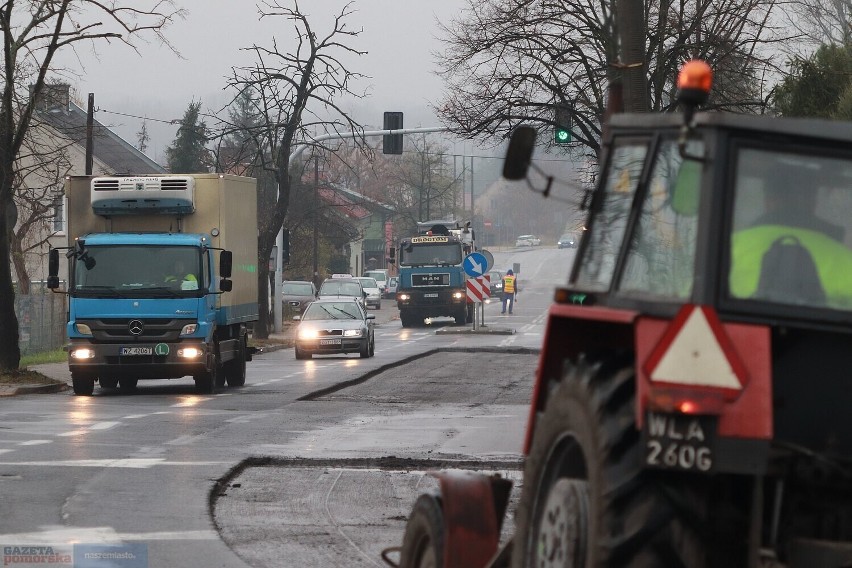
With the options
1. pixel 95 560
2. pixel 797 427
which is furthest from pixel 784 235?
pixel 95 560

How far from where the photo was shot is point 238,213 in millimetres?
Answer: 25812

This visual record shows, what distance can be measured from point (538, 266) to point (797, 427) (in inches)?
4794

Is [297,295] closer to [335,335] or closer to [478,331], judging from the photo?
[478,331]

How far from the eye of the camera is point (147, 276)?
23.4 m

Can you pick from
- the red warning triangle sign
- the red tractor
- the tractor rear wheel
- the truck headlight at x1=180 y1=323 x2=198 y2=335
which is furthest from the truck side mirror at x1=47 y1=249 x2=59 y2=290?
the red warning triangle sign

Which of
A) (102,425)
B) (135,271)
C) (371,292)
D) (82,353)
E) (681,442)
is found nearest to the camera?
(681,442)

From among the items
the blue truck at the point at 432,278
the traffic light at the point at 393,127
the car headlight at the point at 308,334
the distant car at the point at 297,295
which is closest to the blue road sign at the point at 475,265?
the traffic light at the point at 393,127

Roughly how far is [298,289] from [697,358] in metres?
66.4

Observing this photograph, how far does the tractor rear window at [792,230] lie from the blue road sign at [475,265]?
1563 inches

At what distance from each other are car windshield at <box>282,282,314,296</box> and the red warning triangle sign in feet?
215

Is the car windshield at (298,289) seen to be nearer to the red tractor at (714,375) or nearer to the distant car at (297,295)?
the distant car at (297,295)

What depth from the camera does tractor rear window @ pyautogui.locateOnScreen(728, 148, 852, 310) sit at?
171 inches

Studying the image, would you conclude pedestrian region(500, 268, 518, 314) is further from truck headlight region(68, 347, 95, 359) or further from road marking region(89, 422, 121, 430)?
road marking region(89, 422, 121, 430)

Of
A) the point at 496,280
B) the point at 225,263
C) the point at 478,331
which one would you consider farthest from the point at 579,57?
the point at 496,280
